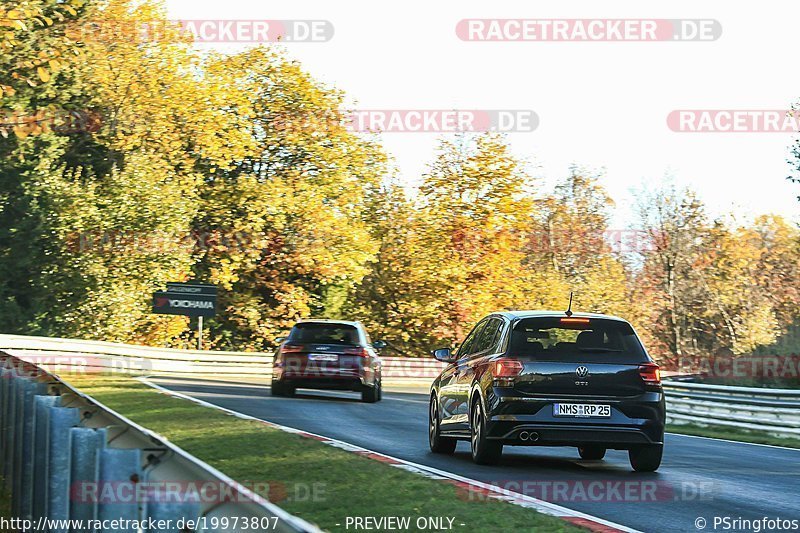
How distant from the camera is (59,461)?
6199 mm

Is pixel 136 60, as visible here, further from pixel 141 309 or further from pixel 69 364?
pixel 69 364

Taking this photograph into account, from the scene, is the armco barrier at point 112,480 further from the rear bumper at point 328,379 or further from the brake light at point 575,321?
the rear bumper at point 328,379

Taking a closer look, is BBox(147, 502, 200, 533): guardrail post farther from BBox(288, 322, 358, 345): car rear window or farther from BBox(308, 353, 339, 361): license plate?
BBox(288, 322, 358, 345): car rear window

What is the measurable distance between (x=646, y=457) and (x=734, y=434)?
Result: 39.9 ft

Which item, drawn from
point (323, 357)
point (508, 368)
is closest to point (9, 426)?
point (508, 368)

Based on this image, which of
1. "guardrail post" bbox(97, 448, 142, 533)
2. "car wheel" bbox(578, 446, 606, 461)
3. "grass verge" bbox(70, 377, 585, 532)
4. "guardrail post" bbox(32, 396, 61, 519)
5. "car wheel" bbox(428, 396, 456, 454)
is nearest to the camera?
"guardrail post" bbox(97, 448, 142, 533)

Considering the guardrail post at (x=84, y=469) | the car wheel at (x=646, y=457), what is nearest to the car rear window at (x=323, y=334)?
the car wheel at (x=646, y=457)

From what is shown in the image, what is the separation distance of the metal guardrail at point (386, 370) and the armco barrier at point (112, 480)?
58.4ft

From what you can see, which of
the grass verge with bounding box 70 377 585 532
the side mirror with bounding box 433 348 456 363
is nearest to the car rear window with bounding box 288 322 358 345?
the grass verge with bounding box 70 377 585 532

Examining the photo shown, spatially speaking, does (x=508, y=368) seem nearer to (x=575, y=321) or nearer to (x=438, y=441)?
(x=575, y=321)

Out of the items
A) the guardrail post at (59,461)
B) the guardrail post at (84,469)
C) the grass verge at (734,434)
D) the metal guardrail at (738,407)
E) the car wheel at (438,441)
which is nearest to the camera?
the guardrail post at (84,469)

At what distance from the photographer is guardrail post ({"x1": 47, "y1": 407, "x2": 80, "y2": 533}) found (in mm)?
5984

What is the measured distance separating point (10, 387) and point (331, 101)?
1869 inches

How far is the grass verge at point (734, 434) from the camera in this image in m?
22.6
